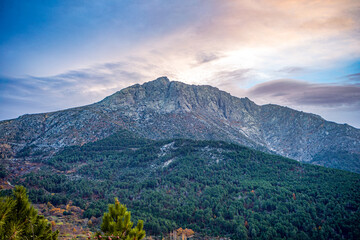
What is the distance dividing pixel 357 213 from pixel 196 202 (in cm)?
6425

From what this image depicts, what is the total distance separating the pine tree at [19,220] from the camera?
1143cm

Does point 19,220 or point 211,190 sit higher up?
point 19,220

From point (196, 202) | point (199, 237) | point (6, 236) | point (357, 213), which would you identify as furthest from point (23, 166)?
point (357, 213)

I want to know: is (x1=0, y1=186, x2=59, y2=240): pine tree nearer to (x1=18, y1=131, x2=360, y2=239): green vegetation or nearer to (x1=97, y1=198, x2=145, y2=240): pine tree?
(x1=97, y1=198, x2=145, y2=240): pine tree

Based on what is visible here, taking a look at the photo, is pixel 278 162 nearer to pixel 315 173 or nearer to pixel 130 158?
pixel 315 173

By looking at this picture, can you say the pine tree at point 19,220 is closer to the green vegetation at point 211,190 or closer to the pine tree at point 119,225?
the pine tree at point 119,225

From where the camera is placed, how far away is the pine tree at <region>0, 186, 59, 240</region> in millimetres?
11429

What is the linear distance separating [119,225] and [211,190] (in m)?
107

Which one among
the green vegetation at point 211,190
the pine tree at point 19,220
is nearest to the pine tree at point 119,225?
the pine tree at point 19,220

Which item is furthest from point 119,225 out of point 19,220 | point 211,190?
point 211,190

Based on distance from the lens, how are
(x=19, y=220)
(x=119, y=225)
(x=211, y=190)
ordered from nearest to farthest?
(x=19, y=220)
(x=119, y=225)
(x=211, y=190)

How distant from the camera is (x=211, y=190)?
374 ft

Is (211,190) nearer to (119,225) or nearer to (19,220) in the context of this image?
(119,225)

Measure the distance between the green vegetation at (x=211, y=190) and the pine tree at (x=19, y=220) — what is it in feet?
230
